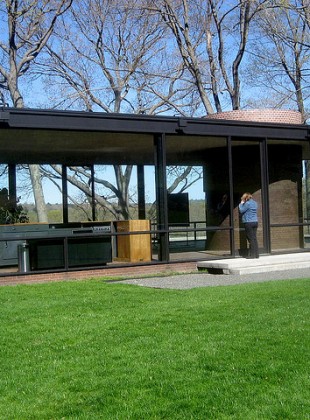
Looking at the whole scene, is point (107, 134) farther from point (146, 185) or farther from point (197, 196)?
point (197, 196)

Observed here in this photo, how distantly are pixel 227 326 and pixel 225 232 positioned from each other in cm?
847

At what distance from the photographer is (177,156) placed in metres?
16.0

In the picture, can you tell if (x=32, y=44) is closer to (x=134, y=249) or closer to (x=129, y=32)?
(x=129, y=32)

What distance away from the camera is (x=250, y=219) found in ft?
50.2

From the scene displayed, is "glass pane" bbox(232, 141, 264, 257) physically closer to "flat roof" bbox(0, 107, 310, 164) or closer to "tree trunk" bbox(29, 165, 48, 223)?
"flat roof" bbox(0, 107, 310, 164)

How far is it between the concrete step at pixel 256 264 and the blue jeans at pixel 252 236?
22 centimetres

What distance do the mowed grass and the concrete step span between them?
4067 mm

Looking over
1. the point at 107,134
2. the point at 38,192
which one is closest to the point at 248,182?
the point at 107,134

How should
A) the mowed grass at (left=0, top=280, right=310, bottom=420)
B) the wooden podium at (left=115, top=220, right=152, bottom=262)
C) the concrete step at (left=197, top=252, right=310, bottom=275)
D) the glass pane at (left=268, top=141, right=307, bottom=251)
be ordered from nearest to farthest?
1. the mowed grass at (left=0, top=280, right=310, bottom=420)
2. the concrete step at (left=197, top=252, right=310, bottom=275)
3. the wooden podium at (left=115, top=220, right=152, bottom=262)
4. the glass pane at (left=268, top=141, right=307, bottom=251)

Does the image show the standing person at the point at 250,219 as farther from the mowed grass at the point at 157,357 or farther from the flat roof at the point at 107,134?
the mowed grass at the point at 157,357

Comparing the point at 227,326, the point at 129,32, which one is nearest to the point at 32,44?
the point at 129,32

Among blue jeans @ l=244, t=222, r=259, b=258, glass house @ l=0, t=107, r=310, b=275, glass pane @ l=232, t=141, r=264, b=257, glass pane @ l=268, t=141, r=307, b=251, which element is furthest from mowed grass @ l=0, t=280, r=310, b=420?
glass pane @ l=268, t=141, r=307, b=251

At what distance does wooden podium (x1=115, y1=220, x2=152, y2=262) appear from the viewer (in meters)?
14.6

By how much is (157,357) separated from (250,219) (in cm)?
934
